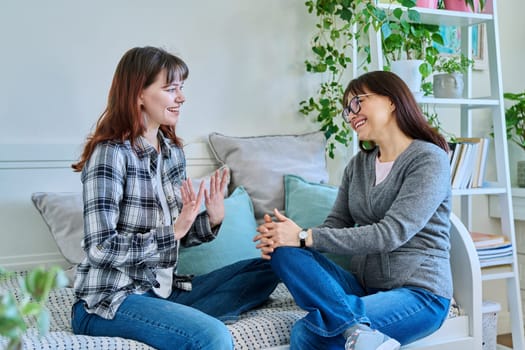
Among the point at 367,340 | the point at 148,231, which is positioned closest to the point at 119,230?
the point at 148,231

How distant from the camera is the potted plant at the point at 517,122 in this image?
113 inches

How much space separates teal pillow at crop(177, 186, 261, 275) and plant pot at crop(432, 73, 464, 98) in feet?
2.89

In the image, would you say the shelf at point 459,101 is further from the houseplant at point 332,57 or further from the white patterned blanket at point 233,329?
the white patterned blanket at point 233,329

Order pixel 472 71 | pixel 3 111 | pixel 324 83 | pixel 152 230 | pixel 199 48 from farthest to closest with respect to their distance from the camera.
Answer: pixel 472 71 < pixel 324 83 < pixel 199 48 < pixel 3 111 < pixel 152 230

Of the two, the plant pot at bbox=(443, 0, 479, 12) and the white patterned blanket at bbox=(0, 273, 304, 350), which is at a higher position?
the plant pot at bbox=(443, 0, 479, 12)

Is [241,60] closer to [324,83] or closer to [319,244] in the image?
[324,83]

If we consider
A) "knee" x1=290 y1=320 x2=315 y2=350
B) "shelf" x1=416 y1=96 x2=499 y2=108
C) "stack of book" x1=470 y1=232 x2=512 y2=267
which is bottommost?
"stack of book" x1=470 y1=232 x2=512 y2=267

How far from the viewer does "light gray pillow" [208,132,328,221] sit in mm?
2285

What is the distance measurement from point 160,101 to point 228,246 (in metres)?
0.58

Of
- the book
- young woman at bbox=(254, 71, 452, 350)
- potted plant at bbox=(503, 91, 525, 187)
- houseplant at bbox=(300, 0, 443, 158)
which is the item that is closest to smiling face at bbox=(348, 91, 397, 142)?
young woman at bbox=(254, 71, 452, 350)

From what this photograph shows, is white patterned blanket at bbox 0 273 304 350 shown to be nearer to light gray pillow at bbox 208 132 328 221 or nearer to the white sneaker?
the white sneaker

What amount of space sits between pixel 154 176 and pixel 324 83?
1.19 meters

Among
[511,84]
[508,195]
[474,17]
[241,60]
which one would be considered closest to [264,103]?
[241,60]

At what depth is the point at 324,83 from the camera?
8.57 feet
